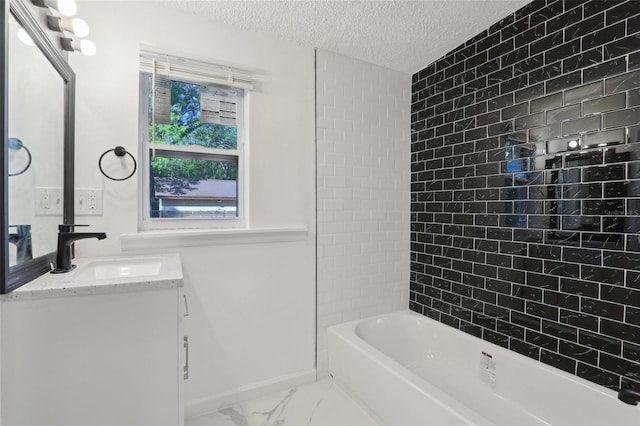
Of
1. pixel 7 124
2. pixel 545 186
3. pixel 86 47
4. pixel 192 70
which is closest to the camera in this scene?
pixel 7 124

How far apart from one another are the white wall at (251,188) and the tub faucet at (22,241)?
45 cm

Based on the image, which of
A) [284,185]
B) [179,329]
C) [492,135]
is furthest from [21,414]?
[492,135]

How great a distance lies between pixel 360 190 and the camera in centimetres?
250

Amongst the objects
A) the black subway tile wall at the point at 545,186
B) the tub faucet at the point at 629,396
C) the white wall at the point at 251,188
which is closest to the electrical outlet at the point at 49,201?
the white wall at the point at 251,188

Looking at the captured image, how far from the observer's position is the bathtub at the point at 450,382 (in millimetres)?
1474

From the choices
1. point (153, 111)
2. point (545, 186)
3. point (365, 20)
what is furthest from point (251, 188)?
point (545, 186)

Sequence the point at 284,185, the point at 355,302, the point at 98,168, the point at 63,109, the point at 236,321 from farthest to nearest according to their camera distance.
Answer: the point at 355,302 → the point at 284,185 → the point at 236,321 → the point at 98,168 → the point at 63,109

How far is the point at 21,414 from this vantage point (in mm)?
1027

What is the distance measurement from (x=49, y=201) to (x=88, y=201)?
0.24 m

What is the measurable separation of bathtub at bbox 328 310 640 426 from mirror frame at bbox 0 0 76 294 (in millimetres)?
1724

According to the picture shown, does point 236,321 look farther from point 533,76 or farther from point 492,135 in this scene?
point 533,76

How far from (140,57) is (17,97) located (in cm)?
81

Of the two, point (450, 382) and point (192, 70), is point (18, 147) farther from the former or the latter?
point (450, 382)

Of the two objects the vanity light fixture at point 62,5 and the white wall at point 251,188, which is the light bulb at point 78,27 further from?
the white wall at point 251,188
